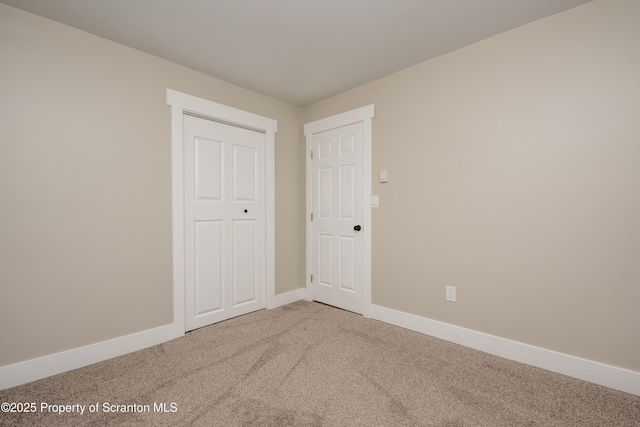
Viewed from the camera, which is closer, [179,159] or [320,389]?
[320,389]

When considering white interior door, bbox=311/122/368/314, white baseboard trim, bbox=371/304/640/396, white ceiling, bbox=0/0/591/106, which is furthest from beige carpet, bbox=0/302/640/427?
white ceiling, bbox=0/0/591/106

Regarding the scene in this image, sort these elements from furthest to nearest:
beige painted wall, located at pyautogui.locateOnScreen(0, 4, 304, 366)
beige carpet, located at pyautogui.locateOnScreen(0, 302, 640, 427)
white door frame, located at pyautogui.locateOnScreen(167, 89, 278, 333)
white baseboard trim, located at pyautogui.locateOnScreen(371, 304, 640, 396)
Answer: white door frame, located at pyautogui.locateOnScreen(167, 89, 278, 333), beige painted wall, located at pyautogui.locateOnScreen(0, 4, 304, 366), white baseboard trim, located at pyautogui.locateOnScreen(371, 304, 640, 396), beige carpet, located at pyautogui.locateOnScreen(0, 302, 640, 427)

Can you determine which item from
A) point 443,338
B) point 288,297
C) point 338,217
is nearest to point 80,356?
point 288,297

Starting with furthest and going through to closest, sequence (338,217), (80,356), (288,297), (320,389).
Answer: (288,297) < (338,217) < (80,356) < (320,389)

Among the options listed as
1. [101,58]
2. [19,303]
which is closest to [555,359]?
[19,303]

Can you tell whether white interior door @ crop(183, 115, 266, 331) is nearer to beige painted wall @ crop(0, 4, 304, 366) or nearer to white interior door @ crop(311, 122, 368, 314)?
beige painted wall @ crop(0, 4, 304, 366)

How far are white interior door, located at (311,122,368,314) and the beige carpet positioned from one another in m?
0.86

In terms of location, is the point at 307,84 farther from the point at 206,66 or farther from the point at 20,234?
the point at 20,234

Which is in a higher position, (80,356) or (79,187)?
(79,187)

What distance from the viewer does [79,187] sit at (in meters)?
2.02

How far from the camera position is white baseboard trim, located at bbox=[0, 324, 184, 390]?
175cm

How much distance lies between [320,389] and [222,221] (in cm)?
187

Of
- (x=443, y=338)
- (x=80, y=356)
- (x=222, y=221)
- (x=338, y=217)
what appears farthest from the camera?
(x=338, y=217)

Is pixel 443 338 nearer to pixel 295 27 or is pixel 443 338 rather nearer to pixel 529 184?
pixel 529 184
